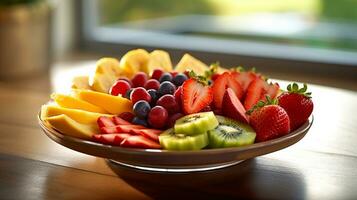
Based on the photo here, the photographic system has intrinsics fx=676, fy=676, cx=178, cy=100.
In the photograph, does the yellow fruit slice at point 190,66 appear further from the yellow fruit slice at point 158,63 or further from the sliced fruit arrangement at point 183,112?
the sliced fruit arrangement at point 183,112

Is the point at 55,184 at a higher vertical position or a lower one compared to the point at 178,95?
lower

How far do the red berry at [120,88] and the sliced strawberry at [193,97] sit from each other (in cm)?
15

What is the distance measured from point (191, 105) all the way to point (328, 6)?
1787mm

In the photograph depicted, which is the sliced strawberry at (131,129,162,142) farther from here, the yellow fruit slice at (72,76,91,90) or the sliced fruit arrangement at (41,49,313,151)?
the yellow fruit slice at (72,76,91,90)

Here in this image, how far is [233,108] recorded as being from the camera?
44.1 inches

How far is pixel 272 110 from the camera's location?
1071 mm

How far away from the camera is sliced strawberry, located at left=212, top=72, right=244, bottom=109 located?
3.86 feet

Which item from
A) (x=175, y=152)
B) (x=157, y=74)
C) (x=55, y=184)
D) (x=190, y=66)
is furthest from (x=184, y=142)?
(x=190, y=66)

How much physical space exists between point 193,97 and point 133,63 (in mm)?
349

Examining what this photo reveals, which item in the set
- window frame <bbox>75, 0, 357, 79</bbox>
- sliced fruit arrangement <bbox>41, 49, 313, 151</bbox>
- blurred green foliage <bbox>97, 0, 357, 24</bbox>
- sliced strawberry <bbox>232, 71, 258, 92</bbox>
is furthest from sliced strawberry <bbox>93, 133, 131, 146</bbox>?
blurred green foliage <bbox>97, 0, 357, 24</bbox>

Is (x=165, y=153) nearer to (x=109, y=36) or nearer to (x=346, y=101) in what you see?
(x=346, y=101)

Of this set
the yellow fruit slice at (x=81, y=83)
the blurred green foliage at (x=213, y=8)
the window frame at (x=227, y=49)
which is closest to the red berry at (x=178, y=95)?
the yellow fruit slice at (x=81, y=83)

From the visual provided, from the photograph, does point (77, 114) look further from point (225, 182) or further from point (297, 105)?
point (297, 105)

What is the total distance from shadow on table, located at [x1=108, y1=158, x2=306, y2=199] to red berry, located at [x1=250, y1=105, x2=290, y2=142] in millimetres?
70
